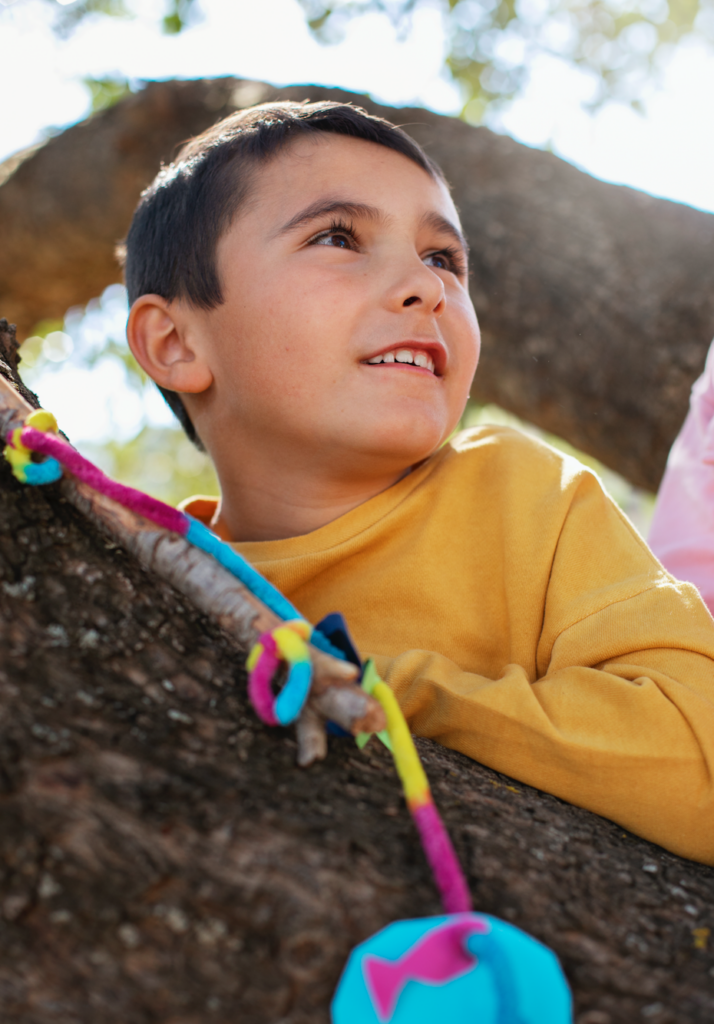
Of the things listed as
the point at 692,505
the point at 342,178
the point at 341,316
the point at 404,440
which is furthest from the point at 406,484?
the point at 692,505

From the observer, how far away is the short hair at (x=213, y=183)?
1.83 metres

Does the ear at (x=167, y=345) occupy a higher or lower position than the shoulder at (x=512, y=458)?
higher

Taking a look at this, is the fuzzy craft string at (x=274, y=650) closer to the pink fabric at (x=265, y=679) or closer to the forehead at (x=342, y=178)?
the pink fabric at (x=265, y=679)

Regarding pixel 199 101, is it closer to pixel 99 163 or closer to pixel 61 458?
pixel 99 163

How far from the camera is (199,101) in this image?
4062 mm

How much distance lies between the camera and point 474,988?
0.64m

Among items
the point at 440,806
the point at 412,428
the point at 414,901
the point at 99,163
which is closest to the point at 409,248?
the point at 412,428

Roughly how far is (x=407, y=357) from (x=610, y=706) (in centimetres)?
81

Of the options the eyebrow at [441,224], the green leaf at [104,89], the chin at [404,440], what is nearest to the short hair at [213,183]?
the eyebrow at [441,224]

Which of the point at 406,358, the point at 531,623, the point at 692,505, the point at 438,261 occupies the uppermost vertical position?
the point at 438,261

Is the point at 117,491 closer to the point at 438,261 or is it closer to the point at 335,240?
the point at 335,240

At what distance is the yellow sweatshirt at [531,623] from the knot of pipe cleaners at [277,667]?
18.3 inches

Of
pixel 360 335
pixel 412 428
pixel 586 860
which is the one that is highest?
pixel 360 335

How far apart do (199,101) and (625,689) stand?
3943 millimetres
